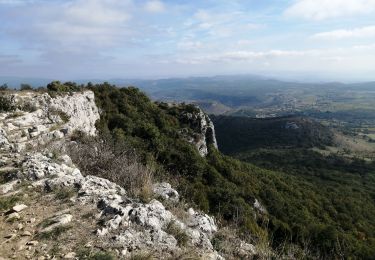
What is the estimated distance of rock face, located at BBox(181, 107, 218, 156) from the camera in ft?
141

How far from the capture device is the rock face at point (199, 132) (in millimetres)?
43122

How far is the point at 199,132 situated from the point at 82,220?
132 ft

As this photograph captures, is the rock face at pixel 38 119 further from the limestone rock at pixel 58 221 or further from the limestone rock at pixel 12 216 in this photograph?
the limestone rock at pixel 58 221

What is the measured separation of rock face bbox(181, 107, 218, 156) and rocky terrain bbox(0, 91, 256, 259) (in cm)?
3274

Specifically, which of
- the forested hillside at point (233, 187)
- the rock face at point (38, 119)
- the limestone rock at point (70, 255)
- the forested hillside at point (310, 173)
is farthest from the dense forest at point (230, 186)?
the limestone rock at point (70, 255)

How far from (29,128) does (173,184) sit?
7.65 metres

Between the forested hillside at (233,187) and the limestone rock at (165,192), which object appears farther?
the forested hillside at (233,187)

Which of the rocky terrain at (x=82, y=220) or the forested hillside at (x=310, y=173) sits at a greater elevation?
the rocky terrain at (x=82, y=220)

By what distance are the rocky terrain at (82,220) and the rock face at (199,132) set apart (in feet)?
107

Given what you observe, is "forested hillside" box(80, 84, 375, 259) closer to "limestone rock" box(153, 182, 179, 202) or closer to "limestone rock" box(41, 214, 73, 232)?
"limestone rock" box(153, 182, 179, 202)

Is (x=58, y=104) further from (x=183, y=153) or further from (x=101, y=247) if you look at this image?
(x=101, y=247)

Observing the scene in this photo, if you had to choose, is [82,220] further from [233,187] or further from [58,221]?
[233,187]

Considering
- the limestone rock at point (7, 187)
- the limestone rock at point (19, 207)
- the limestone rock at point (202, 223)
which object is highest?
the limestone rock at point (7, 187)

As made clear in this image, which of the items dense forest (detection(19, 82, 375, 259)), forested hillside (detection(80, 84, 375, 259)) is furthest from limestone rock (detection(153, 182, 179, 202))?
forested hillside (detection(80, 84, 375, 259))
